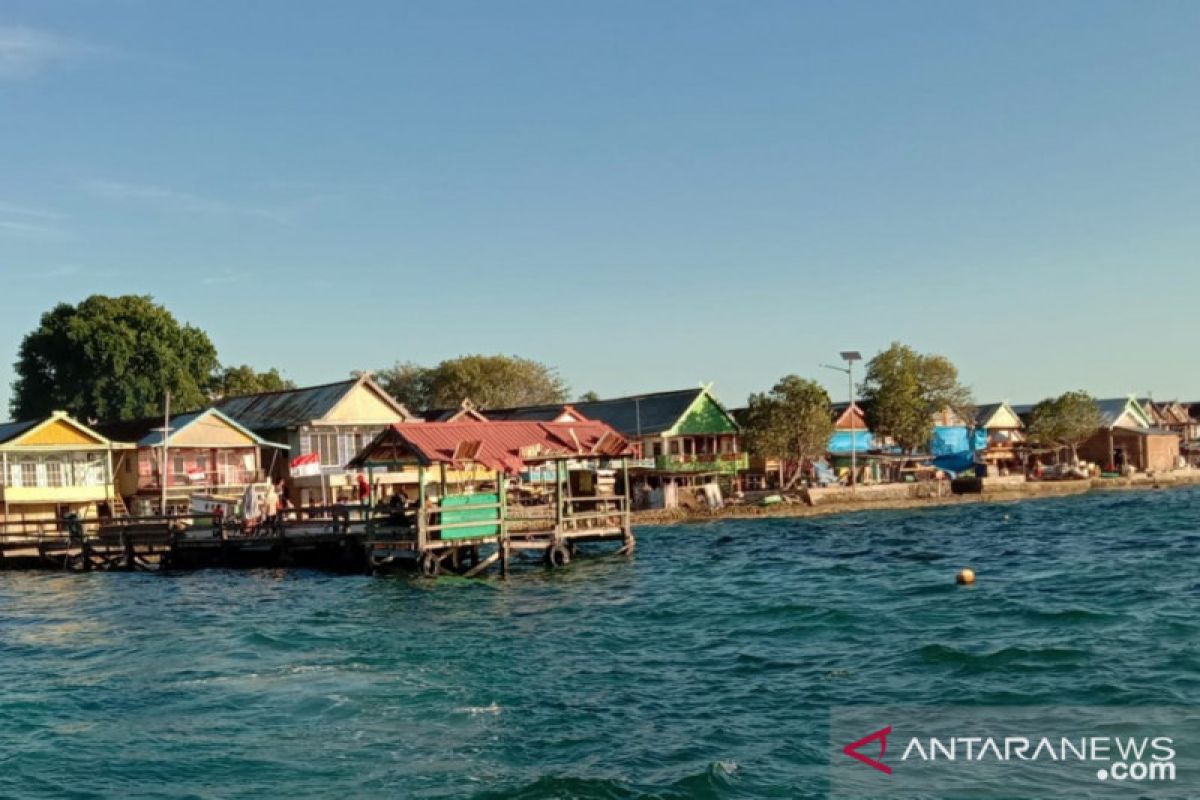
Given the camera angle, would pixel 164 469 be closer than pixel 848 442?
Yes

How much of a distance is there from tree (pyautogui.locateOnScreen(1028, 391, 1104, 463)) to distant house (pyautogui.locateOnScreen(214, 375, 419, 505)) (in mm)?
65101

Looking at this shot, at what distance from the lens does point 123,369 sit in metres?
81.5

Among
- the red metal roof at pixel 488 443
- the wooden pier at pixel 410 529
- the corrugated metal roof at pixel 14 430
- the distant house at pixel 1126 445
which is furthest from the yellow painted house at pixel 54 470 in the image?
the distant house at pixel 1126 445

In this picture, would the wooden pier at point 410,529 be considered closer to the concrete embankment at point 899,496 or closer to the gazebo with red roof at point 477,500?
the gazebo with red roof at point 477,500

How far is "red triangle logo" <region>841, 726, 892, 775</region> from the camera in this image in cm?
1389

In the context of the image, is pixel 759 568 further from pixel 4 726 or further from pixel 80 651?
pixel 4 726

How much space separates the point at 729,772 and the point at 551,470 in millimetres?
58059

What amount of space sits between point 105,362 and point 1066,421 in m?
80.6

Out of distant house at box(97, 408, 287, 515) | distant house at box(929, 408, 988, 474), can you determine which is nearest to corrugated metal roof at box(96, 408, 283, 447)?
distant house at box(97, 408, 287, 515)

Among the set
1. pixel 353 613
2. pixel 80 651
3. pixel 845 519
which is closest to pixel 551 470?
pixel 845 519

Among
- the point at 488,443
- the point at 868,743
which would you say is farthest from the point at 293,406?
the point at 868,743

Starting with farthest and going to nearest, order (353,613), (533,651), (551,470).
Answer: (551,470), (353,613), (533,651)

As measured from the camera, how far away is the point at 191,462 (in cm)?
5784

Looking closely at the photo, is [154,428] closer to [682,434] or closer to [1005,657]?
[682,434]
